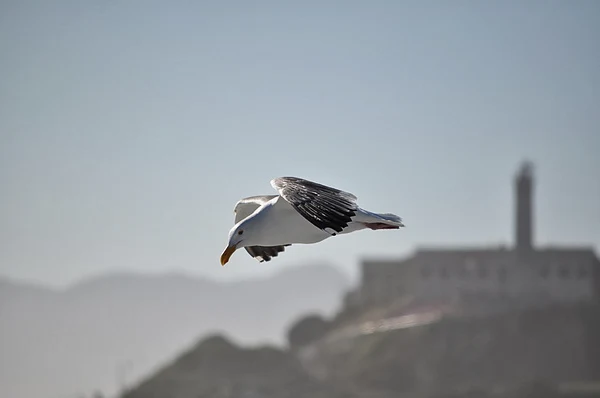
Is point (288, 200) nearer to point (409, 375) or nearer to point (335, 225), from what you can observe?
point (335, 225)

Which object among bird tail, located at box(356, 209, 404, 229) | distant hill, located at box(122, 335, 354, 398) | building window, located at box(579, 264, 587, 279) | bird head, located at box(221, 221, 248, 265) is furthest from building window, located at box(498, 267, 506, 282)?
bird head, located at box(221, 221, 248, 265)

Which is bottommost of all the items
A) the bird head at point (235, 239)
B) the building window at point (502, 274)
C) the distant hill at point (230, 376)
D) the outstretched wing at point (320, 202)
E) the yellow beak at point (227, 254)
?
the distant hill at point (230, 376)

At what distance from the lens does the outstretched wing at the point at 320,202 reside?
47.0 ft

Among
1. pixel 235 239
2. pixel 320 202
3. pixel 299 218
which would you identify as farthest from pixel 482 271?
pixel 320 202

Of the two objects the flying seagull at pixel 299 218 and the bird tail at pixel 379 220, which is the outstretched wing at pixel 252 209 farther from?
the bird tail at pixel 379 220

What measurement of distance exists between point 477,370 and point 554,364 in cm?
754

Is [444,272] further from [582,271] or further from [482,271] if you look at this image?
[582,271]

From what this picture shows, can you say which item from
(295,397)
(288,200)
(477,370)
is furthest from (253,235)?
(477,370)

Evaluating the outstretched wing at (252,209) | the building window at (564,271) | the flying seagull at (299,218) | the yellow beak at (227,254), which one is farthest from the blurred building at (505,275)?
the yellow beak at (227,254)

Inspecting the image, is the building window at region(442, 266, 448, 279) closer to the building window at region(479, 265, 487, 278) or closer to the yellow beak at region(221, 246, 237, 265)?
the building window at region(479, 265, 487, 278)

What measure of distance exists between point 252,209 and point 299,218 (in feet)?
10.2

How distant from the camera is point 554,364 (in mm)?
97062

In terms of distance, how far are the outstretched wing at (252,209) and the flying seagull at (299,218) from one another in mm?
1605

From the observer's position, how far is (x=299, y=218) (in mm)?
15656
